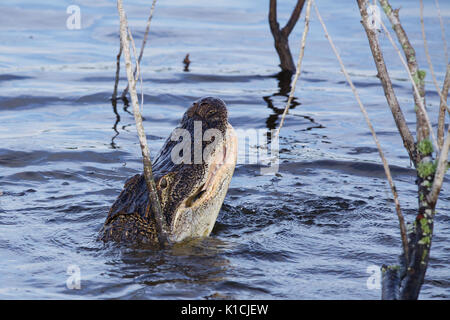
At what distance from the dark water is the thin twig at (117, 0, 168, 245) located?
10.4 inches

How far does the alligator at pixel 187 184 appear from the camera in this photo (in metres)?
4.13

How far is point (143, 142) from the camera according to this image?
348cm

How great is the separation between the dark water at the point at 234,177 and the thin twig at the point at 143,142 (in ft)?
0.87

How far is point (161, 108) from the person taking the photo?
844 centimetres

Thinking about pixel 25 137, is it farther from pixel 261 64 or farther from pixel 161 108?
pixel 261 64

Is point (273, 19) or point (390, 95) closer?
point (390, 95)

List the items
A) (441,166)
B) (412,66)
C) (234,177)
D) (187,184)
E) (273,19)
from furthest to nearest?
1. (273,19)
2. (234,177)
3. (187,184)
4. (412,66)
5. (441,166)

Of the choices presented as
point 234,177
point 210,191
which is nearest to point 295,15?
point 234,177

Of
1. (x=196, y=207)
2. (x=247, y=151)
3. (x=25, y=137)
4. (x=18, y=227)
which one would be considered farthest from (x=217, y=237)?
(x=25, y=137)

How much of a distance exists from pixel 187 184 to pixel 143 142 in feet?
2.40

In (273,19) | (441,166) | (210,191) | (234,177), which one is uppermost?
(273,19)

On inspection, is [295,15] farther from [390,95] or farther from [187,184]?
[390,95]

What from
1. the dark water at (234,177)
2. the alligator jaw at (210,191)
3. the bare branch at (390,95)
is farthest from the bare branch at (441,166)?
the alligator jaw at (210,191)

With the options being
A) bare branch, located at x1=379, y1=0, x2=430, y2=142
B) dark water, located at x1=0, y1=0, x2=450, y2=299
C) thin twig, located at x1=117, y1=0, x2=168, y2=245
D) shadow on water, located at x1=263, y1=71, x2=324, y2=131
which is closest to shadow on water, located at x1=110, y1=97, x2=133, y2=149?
dark water, located at x1=0, y1=0, x2=450, y2=299
